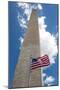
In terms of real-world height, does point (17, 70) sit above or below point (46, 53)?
below

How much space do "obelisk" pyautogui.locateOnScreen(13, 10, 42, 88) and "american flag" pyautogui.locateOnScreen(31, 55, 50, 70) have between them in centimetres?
2

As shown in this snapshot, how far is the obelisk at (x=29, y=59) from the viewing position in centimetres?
168

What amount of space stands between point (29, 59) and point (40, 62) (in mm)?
93

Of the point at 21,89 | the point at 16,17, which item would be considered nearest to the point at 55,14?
the point at 16,17

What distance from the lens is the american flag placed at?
170 centimetres

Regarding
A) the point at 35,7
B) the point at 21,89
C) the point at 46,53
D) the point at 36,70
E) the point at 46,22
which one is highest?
the point at 35,7

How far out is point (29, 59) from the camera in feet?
5.56

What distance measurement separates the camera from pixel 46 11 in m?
1.74

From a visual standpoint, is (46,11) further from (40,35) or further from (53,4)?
(40,35)

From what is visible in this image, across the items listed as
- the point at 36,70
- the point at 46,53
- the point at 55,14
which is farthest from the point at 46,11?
the point at 36,70

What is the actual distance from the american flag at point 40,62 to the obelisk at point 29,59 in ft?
0.08

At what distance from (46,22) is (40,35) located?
0.38 ft

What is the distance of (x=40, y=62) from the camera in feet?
5.62

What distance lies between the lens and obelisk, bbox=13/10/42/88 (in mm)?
1676
